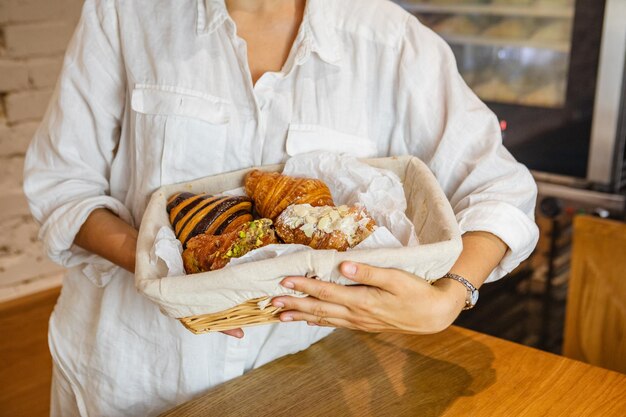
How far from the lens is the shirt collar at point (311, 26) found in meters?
1.11

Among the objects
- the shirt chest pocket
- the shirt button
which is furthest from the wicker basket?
the shirt button

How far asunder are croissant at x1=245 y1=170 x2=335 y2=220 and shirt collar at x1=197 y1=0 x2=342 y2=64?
23 cm

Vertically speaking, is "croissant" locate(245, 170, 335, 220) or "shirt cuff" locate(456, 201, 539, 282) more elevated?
"croissant" locate(245, 170, 335, 220)

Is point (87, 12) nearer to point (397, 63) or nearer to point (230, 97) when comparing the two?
point (230, 97)

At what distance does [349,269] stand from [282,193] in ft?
0.74

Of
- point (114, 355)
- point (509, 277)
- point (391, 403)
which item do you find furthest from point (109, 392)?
point (509, 277)

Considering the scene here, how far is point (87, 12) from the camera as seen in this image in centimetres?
112

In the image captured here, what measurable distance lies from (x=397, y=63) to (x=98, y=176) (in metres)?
0.52

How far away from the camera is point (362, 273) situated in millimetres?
769

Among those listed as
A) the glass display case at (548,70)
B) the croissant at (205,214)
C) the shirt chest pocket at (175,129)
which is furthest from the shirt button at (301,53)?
the glass display case at (548,70)

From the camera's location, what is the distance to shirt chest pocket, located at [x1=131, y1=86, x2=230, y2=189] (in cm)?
110

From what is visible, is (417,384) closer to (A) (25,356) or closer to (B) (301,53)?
(B) (301,53)

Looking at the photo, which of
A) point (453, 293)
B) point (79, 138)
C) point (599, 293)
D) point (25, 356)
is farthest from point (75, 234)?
point (25, 356)

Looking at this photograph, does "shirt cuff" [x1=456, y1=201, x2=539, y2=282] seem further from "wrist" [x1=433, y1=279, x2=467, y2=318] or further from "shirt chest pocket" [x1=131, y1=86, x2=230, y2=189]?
"shirt chest pocket" [x1=131, y1=86, x2=230, y2=189]
